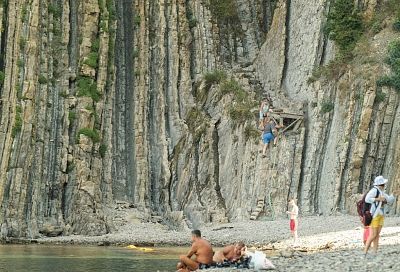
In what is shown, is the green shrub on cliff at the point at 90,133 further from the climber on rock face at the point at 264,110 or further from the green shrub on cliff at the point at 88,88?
the climber on rock face at the point at 264,110

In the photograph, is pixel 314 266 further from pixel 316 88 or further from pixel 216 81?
pixel 216 81

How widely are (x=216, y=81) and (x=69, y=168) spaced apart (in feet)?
32.3

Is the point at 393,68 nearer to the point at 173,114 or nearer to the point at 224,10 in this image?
the point at 173,114

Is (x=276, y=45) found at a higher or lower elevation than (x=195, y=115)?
higher

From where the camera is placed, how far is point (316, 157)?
38812 mm

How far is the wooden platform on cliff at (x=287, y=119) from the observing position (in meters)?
40.7

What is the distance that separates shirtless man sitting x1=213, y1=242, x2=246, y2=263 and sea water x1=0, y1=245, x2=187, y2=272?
108 inches

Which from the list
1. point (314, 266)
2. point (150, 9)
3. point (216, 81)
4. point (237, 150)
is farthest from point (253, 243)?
point (150, 9)

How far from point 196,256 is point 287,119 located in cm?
2195

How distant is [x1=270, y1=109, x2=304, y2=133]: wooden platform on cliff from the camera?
40688 mm

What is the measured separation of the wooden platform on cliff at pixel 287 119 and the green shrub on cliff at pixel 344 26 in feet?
12.1

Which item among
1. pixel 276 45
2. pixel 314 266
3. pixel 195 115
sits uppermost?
pixel 276 45

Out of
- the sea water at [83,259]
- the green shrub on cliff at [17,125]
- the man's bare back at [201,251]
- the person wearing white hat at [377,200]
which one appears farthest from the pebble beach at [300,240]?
the green shrub on cliff at [17,125]

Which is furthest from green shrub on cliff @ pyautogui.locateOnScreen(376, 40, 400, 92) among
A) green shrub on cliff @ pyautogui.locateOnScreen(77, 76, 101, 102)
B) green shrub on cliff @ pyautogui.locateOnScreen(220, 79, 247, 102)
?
green shrub on cliff @ pyautogui.locateOnScreen(77, 76, 101, 102)
